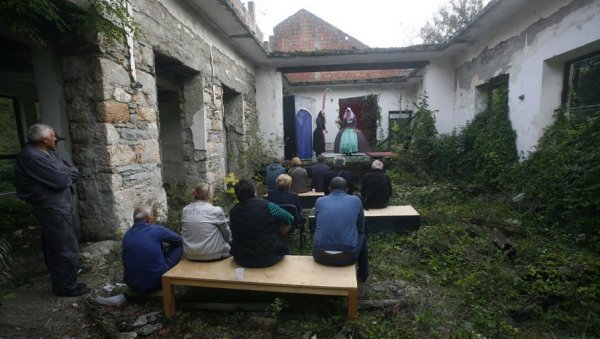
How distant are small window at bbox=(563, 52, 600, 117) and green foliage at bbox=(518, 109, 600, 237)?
0.21 metres

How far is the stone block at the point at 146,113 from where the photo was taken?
13.2 feet

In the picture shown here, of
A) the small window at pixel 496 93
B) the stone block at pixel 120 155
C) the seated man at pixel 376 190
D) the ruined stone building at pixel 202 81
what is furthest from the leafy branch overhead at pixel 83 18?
the small window at pixel 496 93

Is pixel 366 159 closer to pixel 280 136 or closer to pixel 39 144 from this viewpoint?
pixel 280 136

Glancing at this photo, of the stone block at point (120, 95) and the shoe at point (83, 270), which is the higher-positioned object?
the stone block at point (120, 95)

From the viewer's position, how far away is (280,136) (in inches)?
387

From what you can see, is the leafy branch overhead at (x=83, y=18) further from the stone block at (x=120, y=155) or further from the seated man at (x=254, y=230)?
the seated man at (x=254, y=230)

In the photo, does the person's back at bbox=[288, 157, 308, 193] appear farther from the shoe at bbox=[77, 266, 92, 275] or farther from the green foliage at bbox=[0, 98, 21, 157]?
the green foliage at bbox=[0, 98, 21, 157]

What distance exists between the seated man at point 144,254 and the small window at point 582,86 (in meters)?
6.37

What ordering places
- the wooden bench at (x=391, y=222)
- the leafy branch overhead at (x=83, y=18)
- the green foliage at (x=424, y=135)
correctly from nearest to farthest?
the leafy branch overhead at (x=83, y=18) → the wooden bench at (x=391, y=222) → the green foliage at (x=424, y=135)

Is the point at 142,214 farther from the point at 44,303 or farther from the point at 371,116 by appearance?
the point at 371,116

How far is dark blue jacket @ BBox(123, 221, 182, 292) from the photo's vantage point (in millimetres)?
2795

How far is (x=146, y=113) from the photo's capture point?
4133 mm

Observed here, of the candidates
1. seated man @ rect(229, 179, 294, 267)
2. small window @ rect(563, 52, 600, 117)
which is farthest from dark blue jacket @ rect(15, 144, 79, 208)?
small window @ rect(563, 52, 600, 117)

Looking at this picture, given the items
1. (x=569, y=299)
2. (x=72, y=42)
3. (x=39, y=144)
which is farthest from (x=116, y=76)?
(x=569, y=299)
